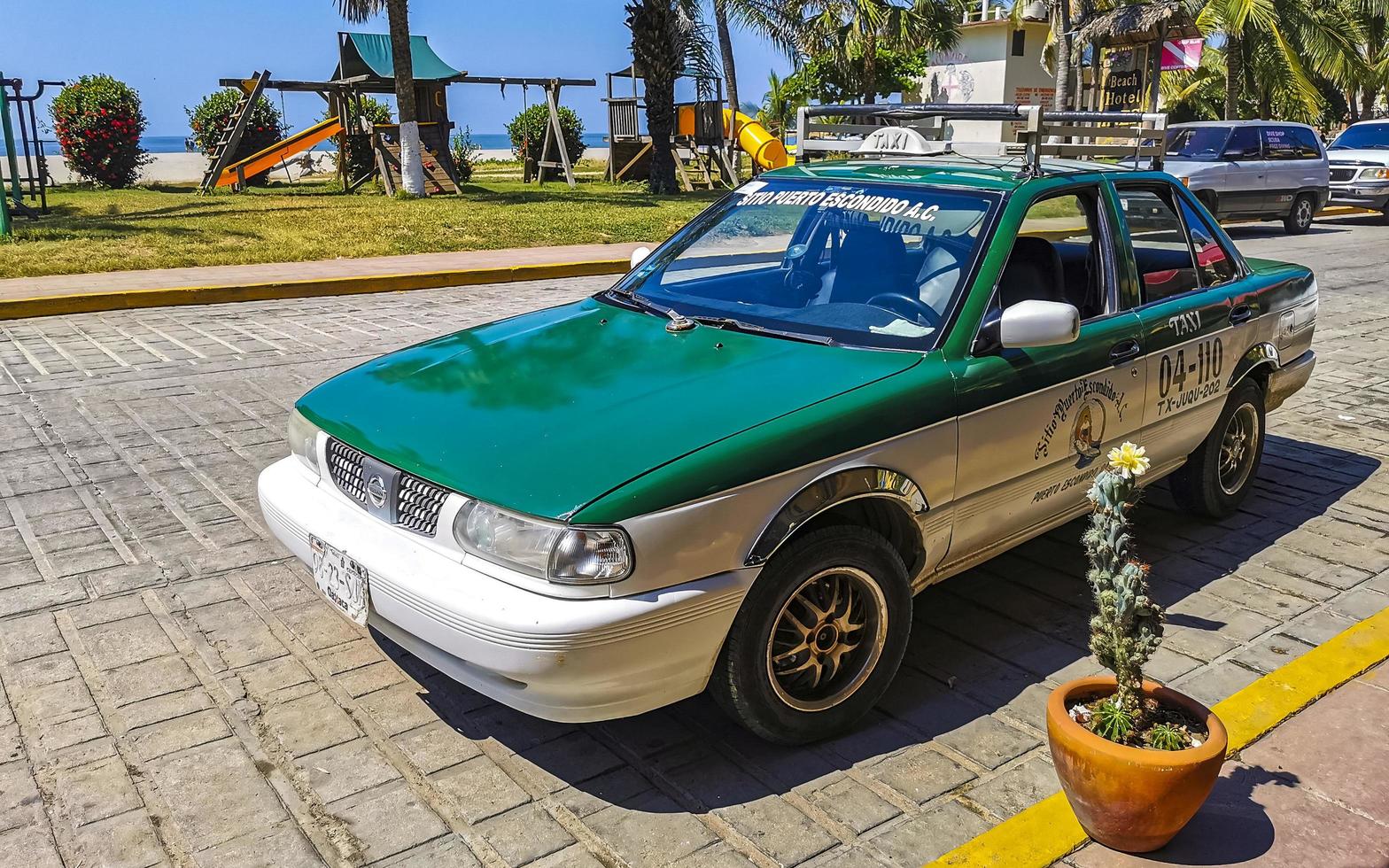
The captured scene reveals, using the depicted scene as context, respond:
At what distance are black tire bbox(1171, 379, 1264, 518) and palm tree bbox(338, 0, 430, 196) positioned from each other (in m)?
16.5

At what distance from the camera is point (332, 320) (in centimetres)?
1035

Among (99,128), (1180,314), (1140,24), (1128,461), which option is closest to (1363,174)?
(1140,24)

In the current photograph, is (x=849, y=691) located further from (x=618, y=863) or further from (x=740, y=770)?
(x=618, y=863)

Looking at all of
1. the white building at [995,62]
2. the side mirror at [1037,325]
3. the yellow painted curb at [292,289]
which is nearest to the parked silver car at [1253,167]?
the yellow painted curb at [292,289]

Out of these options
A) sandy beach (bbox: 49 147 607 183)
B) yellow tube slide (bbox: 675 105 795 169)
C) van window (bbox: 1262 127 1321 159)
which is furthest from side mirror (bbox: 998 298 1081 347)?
sandy beach (bbox: 49 147 607 183)

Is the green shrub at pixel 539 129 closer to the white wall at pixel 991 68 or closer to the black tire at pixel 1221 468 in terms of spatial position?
the white wall at pixel 991 68

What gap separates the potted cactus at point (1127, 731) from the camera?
2.81m

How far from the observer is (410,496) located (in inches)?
129

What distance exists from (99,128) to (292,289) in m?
15.6

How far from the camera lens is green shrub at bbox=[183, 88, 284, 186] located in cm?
2588

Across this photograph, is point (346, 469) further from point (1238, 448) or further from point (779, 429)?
point (1238, 448)

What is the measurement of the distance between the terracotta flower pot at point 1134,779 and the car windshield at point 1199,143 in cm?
1758

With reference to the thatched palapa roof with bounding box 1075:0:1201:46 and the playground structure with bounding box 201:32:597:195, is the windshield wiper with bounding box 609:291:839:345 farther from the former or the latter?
the thatched palapa roof with bounding box 1075:0:1201:46

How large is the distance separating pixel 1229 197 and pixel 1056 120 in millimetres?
15457
